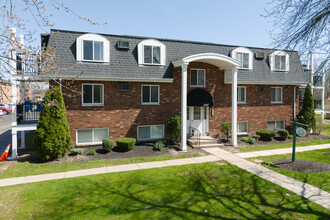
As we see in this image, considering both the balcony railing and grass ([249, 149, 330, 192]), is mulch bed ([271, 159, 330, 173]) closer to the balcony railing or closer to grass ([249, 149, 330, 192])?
grass ([249, 149, 330, 192])

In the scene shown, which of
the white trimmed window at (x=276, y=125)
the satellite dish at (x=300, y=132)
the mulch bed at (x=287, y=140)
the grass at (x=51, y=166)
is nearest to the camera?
the grass at (x=51, y=166)

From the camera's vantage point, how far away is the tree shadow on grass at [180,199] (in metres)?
6.37

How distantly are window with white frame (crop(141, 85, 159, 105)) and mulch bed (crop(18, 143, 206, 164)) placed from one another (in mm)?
2883

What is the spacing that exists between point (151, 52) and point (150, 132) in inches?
215

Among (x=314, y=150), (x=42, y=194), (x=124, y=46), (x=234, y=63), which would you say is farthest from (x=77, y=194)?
(x=314, y=150)

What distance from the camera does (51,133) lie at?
37.7 ft

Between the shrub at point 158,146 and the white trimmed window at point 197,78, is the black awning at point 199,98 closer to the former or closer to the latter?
the white trimmed window at point 197,78

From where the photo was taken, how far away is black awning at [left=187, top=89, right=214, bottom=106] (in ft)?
49.9

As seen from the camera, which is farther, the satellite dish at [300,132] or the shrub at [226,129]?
the shrub at [226,129]

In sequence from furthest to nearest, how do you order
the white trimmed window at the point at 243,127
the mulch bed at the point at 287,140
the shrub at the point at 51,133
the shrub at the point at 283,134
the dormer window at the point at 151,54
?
1. the white trimmed window at the point at 243,127
2. the shrub at the point at 283,134
3. the mulch bed at the point at 287,140
4. the dormer window at the point at 151,54
5. the shrub at the point at 51,133

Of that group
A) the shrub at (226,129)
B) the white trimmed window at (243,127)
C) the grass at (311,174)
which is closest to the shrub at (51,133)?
the shrub at (226,129)

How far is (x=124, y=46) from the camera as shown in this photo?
14680mm

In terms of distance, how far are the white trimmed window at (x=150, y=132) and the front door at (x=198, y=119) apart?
2.21m

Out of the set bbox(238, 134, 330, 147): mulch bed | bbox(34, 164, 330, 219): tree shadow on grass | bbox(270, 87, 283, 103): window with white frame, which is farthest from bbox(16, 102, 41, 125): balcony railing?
bbox(270, 87, 283, 103): window with white frame
